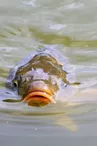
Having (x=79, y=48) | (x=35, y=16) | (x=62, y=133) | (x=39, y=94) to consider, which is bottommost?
(x=62, y=133)

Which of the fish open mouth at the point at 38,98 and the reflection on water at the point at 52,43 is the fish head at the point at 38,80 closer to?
the fish open mouth at the point at 38,98

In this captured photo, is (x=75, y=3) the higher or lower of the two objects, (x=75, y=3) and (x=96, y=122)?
the higher

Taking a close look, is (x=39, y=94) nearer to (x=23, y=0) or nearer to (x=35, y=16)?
(x=35, y=16)

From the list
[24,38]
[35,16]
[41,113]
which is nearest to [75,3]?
[35,16]

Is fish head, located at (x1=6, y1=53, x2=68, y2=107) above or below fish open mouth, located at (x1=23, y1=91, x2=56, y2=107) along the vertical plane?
above

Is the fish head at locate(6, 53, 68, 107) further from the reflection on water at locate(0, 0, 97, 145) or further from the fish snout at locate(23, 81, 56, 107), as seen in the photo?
the reflection on water at locate(0, 0, 97, 145)

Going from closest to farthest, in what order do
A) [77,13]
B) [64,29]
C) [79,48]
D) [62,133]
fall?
[62,133], [79,48], [64,29], [77,13]

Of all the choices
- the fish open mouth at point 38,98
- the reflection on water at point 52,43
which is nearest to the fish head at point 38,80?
the fish open mouth at point 38,98

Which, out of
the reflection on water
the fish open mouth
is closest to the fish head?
the fish open mouth
